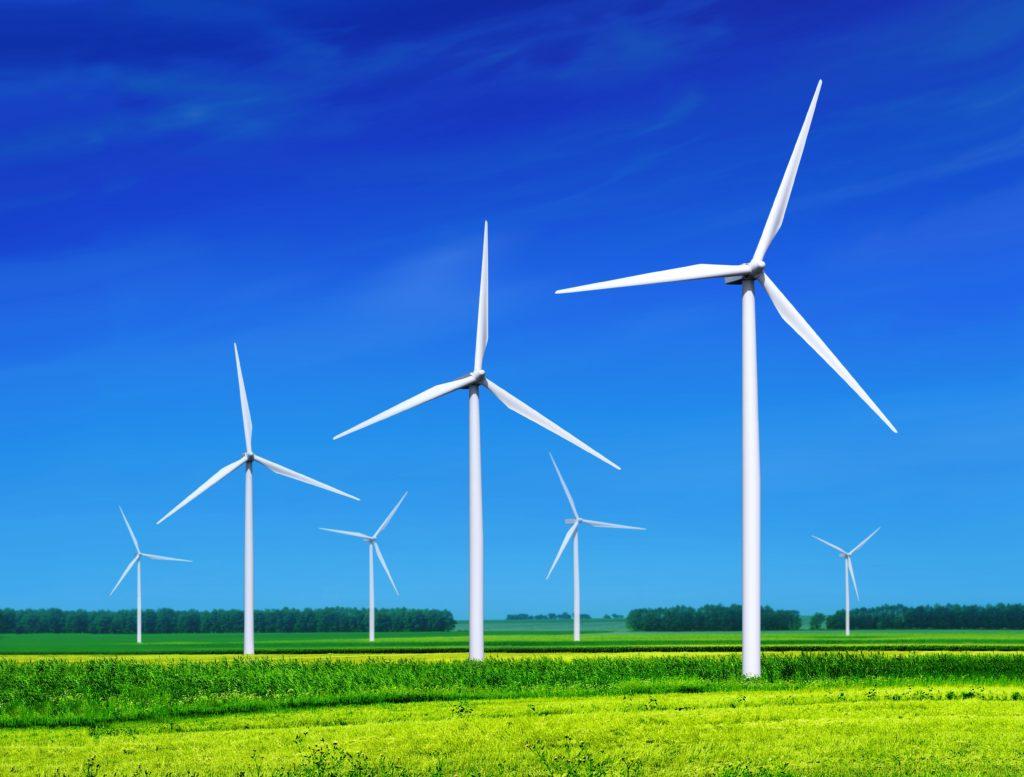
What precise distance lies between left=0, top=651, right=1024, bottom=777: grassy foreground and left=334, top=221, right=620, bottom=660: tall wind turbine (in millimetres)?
6381

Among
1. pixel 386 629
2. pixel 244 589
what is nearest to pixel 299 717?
pixel 244 589

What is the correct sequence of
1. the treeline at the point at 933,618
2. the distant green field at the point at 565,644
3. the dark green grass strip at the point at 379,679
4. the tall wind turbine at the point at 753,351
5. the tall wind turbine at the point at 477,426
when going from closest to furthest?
the dark green grass strip at the point at 379,679, the tall wind turbine at the point at 753,351, the tall wind turbine at the point at 477,426, the distant green field at the point at 565,644, the treeline at the point at 933,618

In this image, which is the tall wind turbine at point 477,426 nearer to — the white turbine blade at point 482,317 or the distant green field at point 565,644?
the white turbine blade at point 482,317

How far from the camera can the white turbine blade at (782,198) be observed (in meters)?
45.2

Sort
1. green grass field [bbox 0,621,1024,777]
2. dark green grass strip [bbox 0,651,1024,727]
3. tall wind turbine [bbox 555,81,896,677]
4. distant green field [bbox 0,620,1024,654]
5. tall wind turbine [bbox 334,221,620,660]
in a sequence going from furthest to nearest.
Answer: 1. distant green field [bbox 0,620,1024,654]
2. tall wind turbine [bbox 334,221,620,660]
3. tall wind turbine [bbox 555,81,896,677]
4. dark green grass strip [bbox 0,651,1024,727]
5. green grass field [bbox 0,621,1024,777]

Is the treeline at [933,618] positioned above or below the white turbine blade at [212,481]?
below

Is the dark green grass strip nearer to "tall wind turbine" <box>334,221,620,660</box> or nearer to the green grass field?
the green grass field

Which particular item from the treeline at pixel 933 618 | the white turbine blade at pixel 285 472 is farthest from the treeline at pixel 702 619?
the white turbine blade at pixel 285 472

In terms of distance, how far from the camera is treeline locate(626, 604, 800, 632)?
174250 millimetres

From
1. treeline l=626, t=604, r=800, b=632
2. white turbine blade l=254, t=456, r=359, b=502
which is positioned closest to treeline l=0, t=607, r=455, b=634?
treeline l=626, t=604, r=800, b=632

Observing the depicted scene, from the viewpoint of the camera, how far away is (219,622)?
191m

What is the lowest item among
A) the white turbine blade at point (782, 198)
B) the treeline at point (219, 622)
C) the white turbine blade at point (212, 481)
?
the treeline at point (219, 622)

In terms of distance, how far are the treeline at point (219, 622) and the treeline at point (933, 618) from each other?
63.3 metres

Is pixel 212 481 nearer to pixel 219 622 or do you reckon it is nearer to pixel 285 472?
pixel 285 472
